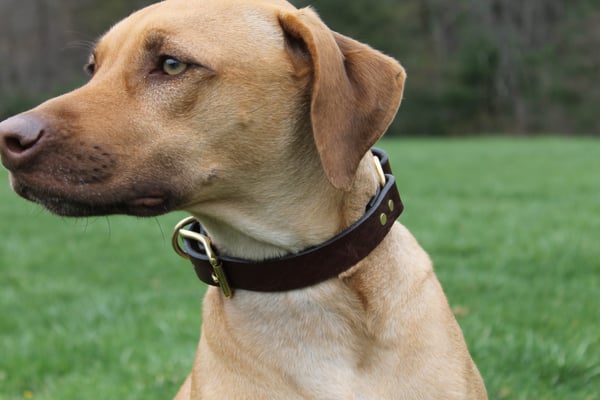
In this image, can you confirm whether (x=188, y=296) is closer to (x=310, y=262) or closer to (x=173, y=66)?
(x=310, y=262)

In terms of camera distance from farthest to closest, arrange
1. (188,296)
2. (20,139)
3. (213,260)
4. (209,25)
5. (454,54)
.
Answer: (454,54)
(188,296)
(213,260)
(209,25)
(20,139)

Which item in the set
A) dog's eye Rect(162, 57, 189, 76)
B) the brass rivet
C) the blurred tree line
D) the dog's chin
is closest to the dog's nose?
the dog's chin

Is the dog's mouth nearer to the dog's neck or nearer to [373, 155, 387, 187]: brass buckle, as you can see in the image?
the dog's neck

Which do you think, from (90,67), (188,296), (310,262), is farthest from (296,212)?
(188,296)

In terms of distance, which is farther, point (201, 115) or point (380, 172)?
point (380, 172)

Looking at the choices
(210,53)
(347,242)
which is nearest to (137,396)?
(347,242)

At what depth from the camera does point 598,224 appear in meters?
8.41

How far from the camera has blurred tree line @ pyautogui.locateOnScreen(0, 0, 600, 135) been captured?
38969 mm

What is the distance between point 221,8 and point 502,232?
616 centimetres

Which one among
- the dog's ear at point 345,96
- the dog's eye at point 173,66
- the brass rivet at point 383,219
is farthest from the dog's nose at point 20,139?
the brass rivet at point 383,219

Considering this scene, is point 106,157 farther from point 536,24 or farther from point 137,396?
point 536,24

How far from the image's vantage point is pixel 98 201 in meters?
2.73

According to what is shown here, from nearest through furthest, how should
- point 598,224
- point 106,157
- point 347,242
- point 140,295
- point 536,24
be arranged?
point 106,157
point 347,242
point 140,295
point 598,224
point 536,24

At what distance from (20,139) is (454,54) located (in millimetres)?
42225
